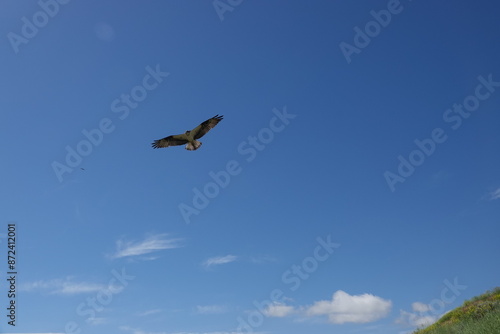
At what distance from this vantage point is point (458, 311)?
25.7 meters

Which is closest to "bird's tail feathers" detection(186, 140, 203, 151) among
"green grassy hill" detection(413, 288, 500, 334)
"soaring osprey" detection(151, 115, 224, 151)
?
"soaring osprey" detection(151, 115, 224, 151)

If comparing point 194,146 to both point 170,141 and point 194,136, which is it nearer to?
point 194,136

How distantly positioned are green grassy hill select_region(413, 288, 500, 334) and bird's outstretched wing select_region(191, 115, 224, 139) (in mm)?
14542

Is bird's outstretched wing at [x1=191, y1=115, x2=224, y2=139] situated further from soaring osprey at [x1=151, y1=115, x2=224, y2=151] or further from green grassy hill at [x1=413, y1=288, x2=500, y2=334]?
green grassy hill at [x1=413, y1=288, x2=500, y2=334]

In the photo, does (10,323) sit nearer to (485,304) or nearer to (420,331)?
(420,331)

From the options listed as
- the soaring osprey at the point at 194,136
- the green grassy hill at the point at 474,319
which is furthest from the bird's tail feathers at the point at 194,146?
the green grassy hill at the point at 474,319

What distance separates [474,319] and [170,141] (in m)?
18.0

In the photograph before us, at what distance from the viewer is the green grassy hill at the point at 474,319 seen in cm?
1636

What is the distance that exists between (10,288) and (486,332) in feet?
64.6

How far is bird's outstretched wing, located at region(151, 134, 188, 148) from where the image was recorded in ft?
75.4

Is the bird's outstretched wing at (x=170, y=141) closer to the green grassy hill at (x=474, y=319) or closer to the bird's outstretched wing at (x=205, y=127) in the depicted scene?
the bird's outstretched wing at (x=205, y=127)

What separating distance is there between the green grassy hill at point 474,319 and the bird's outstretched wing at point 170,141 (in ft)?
51.3

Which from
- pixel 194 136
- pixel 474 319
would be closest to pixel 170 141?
pixel 194 136

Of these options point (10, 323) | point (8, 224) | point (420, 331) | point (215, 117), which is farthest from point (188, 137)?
point (420, 331)
